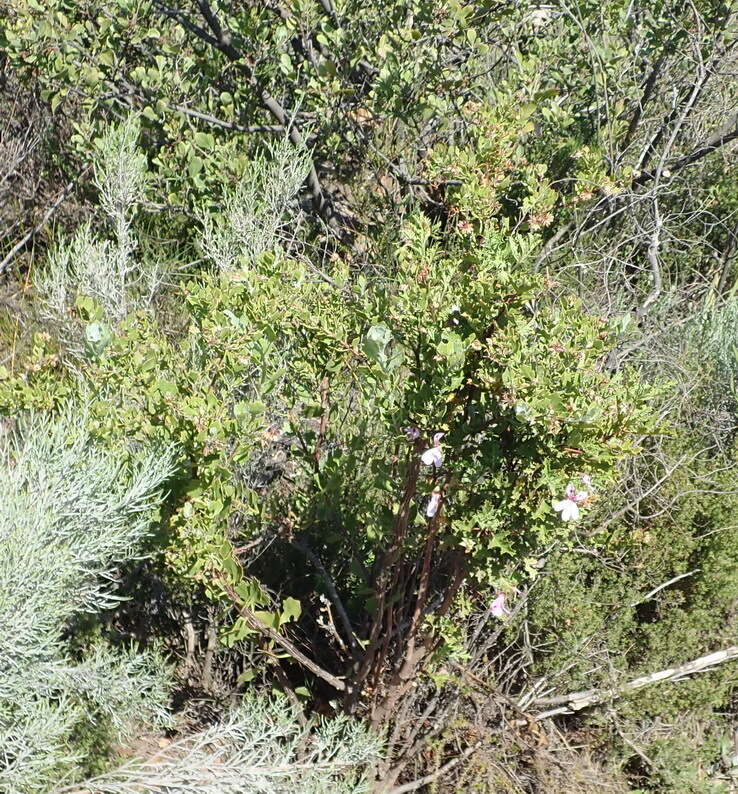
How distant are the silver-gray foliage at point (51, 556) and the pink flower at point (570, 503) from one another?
956 millimetres

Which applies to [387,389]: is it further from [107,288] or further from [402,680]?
[107,288]

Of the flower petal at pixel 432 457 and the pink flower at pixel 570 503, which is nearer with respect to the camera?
the pink flower at pixel 570 503

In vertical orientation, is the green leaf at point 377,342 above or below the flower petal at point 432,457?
above

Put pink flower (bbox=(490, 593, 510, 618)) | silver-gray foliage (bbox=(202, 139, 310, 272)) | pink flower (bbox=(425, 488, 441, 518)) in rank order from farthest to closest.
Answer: silver-gray foliage (bbox=(202, 139, 310, 272)) → pink flower (bbox=(490, 593, 510, 618)) → pink flower (bbox=(425, 488, 441, 518))

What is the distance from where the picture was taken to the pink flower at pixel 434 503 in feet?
7.50

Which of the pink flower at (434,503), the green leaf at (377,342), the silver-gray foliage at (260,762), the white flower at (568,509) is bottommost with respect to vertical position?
the silver-gray foliage at (260,762)

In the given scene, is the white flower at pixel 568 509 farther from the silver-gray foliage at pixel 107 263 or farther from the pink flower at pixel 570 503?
the silver-gray foliage at pixel 107 263

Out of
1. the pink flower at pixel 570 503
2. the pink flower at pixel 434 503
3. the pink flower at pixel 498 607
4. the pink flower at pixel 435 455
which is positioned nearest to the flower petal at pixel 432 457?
the pink flower at pixel 435 455

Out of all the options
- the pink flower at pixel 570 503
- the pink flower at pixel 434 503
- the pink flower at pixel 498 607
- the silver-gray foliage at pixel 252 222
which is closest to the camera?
the pink flower at pixel 570 503

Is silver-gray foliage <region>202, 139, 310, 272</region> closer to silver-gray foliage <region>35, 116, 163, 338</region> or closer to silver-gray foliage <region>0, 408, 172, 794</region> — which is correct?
silver-gray foliage <region>35, 116, 163, 338</region>

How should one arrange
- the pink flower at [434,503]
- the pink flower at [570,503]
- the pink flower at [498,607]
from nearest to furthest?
1. the pink flower at [570,503]
2. the pink flower at [434,503]
3. the pink flower at [498,607]

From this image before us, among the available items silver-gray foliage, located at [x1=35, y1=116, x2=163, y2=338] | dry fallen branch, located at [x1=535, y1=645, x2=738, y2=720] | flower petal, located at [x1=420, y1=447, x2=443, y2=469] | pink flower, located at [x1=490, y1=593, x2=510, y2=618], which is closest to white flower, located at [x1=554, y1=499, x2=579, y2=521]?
flower petal, located at [x1=420, y1=447, x2=443, y2=469]

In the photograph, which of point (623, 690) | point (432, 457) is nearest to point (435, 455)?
point (432, 457)

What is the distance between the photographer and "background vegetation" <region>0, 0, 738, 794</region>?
2227 mm
